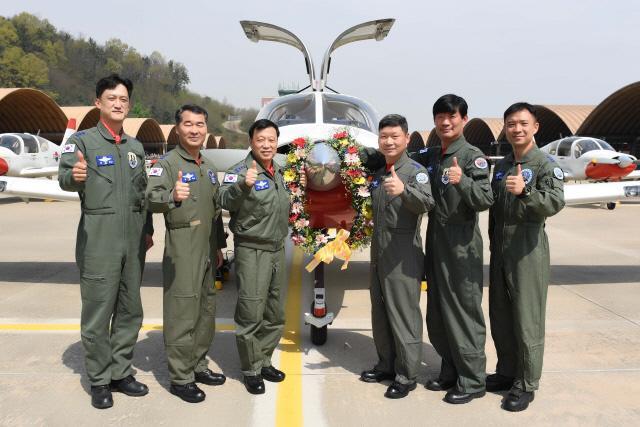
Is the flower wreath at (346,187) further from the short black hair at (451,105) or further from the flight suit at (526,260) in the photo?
the flight suit at (526,260)

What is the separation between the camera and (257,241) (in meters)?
3.44

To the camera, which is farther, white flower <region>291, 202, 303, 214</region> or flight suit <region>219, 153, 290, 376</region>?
white flower <region>291, 202, 303, 214</region>

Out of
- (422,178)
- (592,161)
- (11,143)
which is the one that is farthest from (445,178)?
(11,143)

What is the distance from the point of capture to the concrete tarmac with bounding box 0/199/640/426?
3.18m

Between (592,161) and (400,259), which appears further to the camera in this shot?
(592,161)

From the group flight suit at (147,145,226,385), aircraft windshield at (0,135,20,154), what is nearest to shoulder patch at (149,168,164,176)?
flight suit at (147,145,226,385)

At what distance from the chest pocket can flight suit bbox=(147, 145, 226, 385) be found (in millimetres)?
279

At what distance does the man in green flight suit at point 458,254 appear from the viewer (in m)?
3.33

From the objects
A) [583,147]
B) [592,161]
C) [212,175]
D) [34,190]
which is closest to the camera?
[212,175]

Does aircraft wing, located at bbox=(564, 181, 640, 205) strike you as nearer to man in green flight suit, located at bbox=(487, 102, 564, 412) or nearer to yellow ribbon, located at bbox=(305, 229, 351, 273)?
man in green flight suit, located at bbox=(487, 102, 564, 412)

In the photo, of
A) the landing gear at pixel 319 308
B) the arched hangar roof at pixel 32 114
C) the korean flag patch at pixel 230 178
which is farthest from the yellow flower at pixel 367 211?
the arched hangar roof at pixel 32 114

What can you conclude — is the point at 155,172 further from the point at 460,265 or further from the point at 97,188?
the point at 460,265

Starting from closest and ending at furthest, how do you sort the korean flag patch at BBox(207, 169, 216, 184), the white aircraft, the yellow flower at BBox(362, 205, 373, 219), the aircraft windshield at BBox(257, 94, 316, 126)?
the korean flag patch at BBox(207, 169, 216, 184) → the yellow flower at BBox(362, 205, 373, 219) → the aircraft windshield at BBox(257, 94, 316, 126) → the white aircraft

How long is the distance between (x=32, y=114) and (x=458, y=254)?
120 ft
